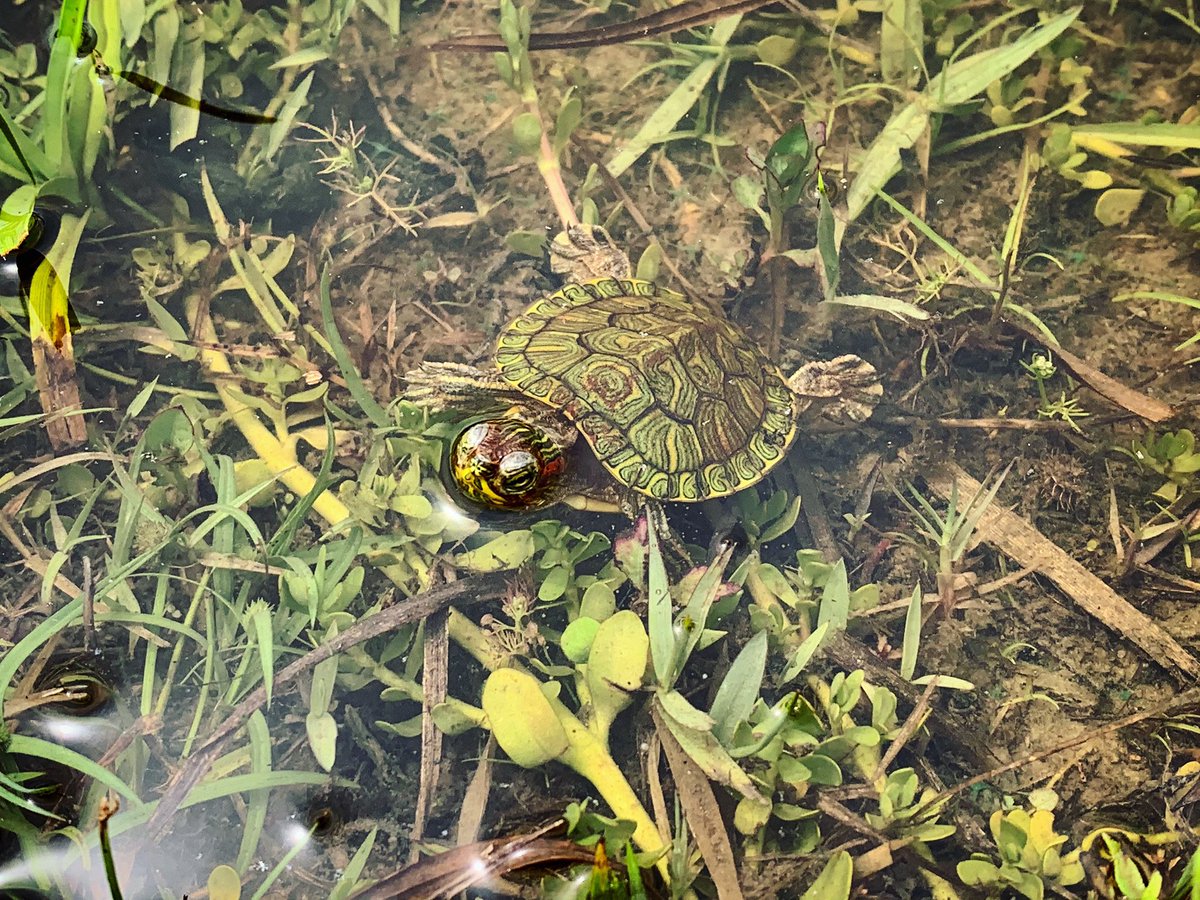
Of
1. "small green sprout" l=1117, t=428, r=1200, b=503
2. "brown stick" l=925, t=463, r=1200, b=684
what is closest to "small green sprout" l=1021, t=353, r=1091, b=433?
"small green sprout" l=1117, t=428, r=1200, b=503

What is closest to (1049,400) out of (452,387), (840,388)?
(840,388)

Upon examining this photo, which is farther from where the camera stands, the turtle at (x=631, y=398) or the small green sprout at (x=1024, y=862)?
the turtle at (x=631, y=398)

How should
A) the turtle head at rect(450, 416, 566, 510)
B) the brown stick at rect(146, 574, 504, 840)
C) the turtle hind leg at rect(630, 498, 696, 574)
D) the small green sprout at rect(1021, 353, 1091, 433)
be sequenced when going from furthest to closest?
the small green sprout at rect(1021, 353, 1091, 433) → the turtle hind leg at rect(630, 498, 696, 574) → the turtle head at rect(450, 416, 566, 510) → the brown stick at rect(146, 574, 504, 840)

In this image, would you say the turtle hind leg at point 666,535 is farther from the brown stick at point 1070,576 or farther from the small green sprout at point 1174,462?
the small green sprout at point 1174,462

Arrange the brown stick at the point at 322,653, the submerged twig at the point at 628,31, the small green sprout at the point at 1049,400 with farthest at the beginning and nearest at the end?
the submerged twig at the point at 628,31, the small green sprout at the point at 1049,400, the brown stick at the point at 322,653

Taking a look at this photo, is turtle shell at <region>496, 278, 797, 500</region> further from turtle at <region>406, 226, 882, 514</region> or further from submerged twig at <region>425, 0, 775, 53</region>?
submerged twig at <region>425, 0, 775, 53</region>

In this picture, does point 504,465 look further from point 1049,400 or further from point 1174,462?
point 1174,462

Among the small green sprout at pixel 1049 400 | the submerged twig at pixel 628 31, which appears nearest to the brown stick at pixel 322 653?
the small green sprout at pixel 1049 400

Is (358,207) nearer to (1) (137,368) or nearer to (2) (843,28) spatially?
(1) (137,368)
